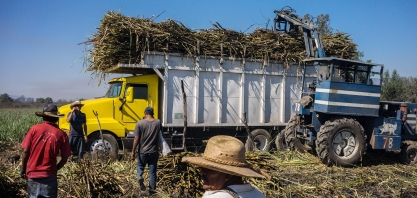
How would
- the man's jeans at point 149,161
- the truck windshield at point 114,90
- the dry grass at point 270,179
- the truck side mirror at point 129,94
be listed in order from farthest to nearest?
1. the truck windshield at point 114,90
2. the truck side mirror at point 129,94
3. the man's jeans at point 149,161
4. the dry grass at point 270,179

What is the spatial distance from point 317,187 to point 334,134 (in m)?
2.77

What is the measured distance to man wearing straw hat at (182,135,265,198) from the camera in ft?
8.14

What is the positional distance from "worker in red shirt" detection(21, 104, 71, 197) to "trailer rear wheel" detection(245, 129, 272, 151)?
774cm

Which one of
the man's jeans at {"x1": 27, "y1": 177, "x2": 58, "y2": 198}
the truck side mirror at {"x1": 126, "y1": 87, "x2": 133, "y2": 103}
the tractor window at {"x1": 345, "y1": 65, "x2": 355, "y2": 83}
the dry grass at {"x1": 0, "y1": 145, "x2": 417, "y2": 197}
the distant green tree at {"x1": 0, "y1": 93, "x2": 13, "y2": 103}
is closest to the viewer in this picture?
Result: the man's jeans at {"x1": 27, "y1": 177, "x2": 58, "y2": 198}

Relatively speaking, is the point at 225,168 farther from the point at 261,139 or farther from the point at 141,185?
the point at 261,139

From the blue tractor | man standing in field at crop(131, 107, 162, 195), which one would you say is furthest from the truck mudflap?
man standing in field at crop(131, 107, 162, 195)

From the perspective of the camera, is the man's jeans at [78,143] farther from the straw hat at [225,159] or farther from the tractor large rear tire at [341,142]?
the straw hat at [225,159]

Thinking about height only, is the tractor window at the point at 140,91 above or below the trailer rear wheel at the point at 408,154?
above

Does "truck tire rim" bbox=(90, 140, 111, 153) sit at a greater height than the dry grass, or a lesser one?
greater

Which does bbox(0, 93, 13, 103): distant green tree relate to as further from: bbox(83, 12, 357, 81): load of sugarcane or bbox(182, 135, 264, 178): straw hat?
bbox(182, 135, 264, 178): straw hat

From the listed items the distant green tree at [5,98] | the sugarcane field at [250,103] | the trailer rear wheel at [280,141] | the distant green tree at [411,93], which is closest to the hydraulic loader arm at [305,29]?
the sugarcane field at [250,103]

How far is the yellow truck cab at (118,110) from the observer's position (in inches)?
388

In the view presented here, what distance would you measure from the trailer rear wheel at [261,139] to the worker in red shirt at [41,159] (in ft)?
25.4

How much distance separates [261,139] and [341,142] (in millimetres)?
2703
